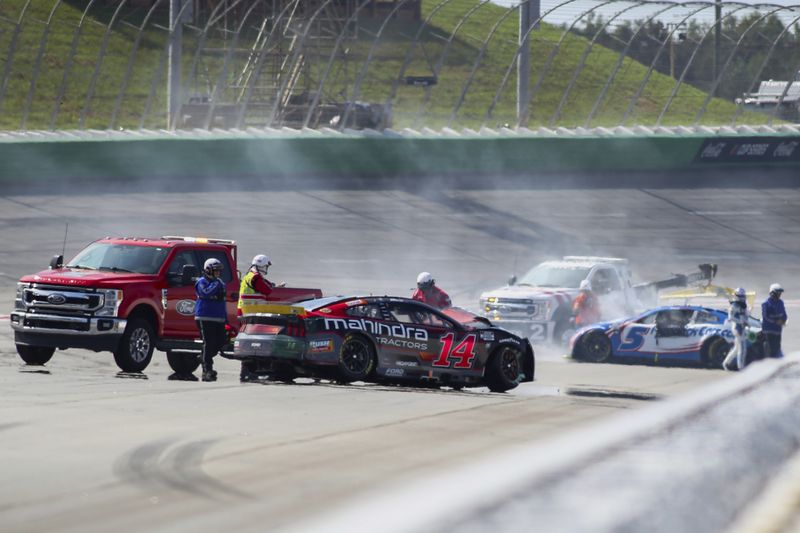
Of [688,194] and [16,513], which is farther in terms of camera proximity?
[688,194]

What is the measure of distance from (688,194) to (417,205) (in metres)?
8.12

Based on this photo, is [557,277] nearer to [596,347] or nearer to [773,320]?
[596,347]

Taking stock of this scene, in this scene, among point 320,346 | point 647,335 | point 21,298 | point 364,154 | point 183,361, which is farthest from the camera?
point 364,154

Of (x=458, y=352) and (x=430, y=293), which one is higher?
(x=430, y=293)

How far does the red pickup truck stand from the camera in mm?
16656

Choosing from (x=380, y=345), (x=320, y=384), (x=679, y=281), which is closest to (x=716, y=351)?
(x=679, y=281)

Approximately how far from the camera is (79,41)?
40125 millimetres

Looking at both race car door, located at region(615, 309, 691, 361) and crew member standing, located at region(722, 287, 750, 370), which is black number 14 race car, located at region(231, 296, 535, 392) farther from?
race car door, located at region(615, 309, 691, 361)

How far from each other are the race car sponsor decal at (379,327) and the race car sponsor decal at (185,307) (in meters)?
3.14

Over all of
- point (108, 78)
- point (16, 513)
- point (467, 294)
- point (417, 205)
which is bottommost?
point (16, 513)

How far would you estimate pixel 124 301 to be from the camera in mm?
16719

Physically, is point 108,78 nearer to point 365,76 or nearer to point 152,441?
point 365,76

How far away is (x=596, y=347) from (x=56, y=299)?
9.35 m

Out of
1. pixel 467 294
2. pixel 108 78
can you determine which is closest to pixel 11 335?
pixel 467 294
